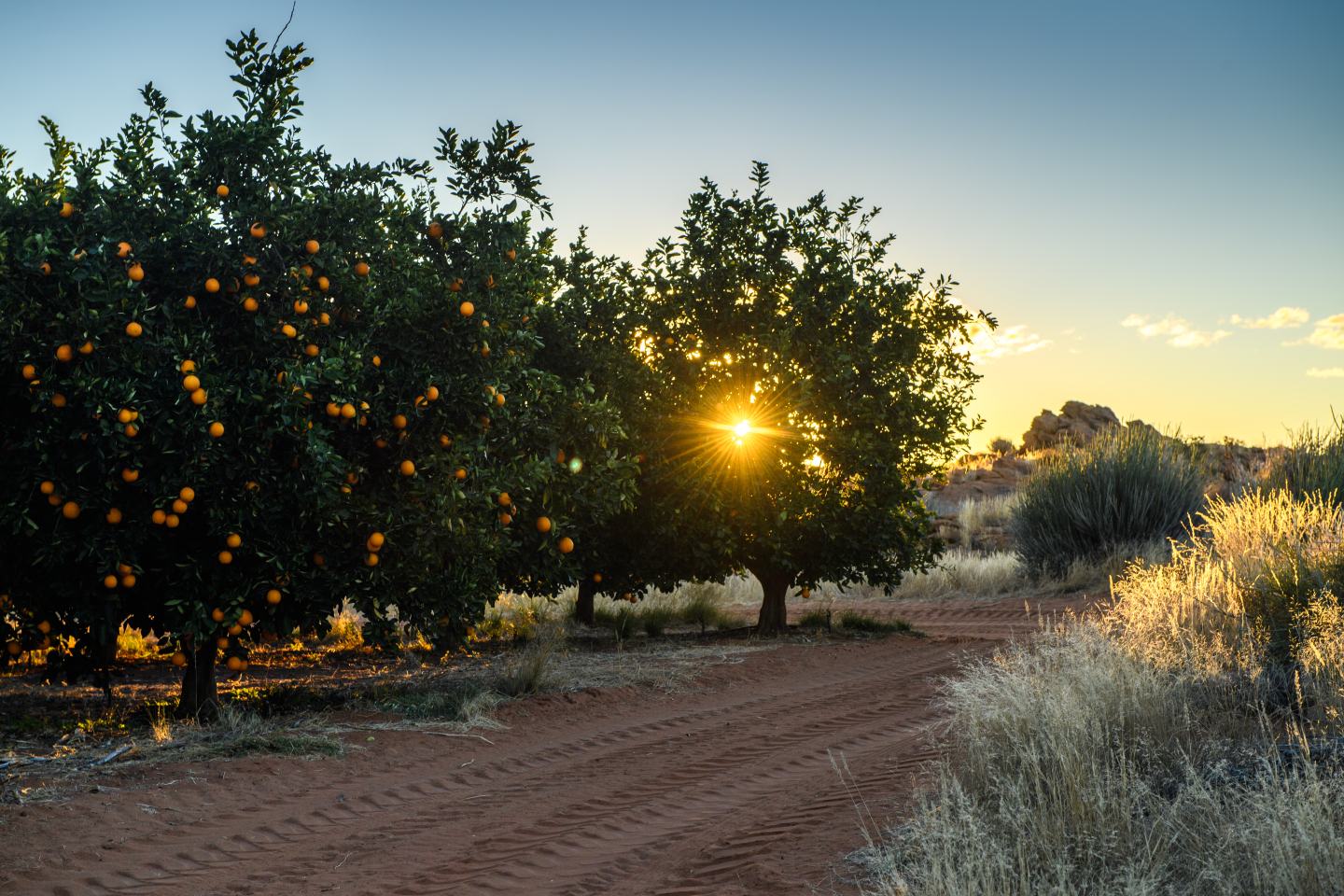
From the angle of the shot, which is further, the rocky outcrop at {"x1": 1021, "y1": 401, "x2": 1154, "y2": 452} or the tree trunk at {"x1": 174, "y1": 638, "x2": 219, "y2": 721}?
the rocky outcrop at {"x1": 1021, "y1": 401, "x2": 1154, "y2": 452}

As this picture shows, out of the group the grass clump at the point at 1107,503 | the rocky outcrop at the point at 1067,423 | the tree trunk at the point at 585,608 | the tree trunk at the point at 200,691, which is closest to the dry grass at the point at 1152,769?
the tree trunk at the point at 200,691

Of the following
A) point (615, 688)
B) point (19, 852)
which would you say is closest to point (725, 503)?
point (615, 688)

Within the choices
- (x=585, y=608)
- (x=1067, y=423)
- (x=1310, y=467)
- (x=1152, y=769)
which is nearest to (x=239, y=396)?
(x=1152, y=769)

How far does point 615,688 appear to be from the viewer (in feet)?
33.2

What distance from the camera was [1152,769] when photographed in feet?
17.6

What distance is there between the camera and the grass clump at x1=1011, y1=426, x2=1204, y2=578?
19069 millimetres

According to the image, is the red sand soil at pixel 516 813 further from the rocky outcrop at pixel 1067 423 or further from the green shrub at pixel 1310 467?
the rocky outcrop at pixel 1067 423

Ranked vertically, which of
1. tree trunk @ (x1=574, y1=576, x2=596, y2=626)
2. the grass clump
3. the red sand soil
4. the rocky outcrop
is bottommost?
the red sand soil

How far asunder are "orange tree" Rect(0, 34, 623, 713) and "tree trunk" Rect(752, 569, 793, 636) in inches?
260

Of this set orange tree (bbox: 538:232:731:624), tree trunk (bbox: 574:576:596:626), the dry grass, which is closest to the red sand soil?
the dry grass

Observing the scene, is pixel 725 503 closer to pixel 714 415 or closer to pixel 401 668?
pixel 714 415

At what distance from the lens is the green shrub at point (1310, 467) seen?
1405 centimetres

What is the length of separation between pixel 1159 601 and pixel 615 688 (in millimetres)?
4939

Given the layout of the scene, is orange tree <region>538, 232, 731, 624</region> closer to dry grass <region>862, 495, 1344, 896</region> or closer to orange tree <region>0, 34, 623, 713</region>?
orange tree <region>0, 34, 623, 713</region>
